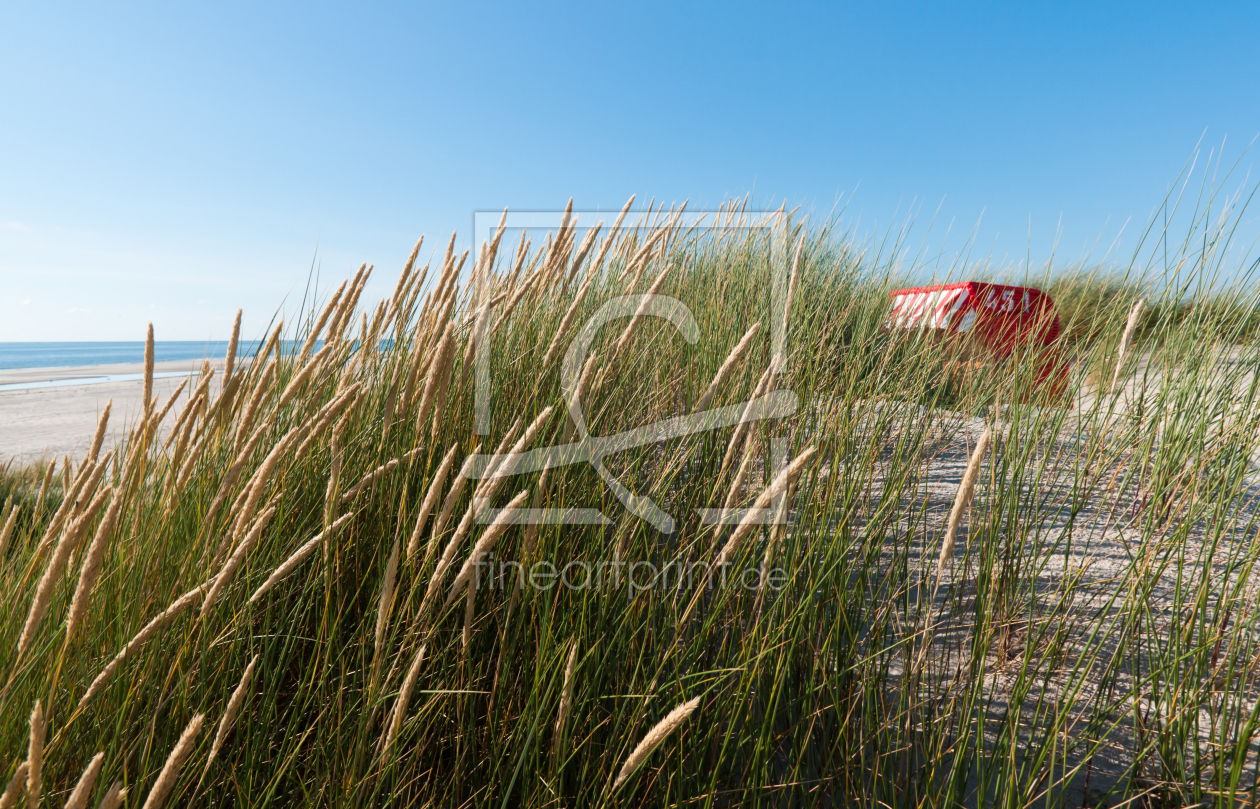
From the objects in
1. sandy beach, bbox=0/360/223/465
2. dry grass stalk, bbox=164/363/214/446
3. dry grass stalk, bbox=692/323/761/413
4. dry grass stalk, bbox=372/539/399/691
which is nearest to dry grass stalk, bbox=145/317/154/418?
dry grass stalk, bbox=164/363/214/446

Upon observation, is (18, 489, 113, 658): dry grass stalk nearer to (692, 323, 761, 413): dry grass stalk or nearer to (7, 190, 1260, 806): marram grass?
(7, 190, 1260, 806): marram grass

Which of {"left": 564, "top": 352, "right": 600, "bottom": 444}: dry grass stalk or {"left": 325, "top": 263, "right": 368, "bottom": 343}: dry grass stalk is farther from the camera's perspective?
{"left": 325, "top": 263, "right": 368, "bottom": 343}: dry grass stalk

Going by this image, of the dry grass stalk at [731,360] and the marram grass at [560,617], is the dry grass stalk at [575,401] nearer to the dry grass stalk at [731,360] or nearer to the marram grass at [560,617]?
the marram grass at [560,617]

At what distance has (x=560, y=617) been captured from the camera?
43.2 inches

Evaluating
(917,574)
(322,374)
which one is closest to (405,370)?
(322,374)

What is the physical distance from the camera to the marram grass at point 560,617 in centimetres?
81

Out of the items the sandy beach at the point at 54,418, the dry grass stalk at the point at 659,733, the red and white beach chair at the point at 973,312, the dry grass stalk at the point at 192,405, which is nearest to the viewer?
the dry grass stalk at the point at 659,733

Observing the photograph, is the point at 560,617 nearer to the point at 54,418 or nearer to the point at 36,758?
the point at 36,758

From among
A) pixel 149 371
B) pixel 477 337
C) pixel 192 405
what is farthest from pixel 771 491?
pixel 149 371

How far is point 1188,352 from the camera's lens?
1.77 m

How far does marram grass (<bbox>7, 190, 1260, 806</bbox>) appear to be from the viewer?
0.81 metres

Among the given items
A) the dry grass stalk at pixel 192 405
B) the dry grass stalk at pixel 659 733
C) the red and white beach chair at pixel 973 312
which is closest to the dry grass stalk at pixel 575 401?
the dry grass stalk at pixel 659 733

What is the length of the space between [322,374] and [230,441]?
10.1 inches

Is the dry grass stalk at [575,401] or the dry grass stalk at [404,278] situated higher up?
the dry grass stalk at [404,278]
